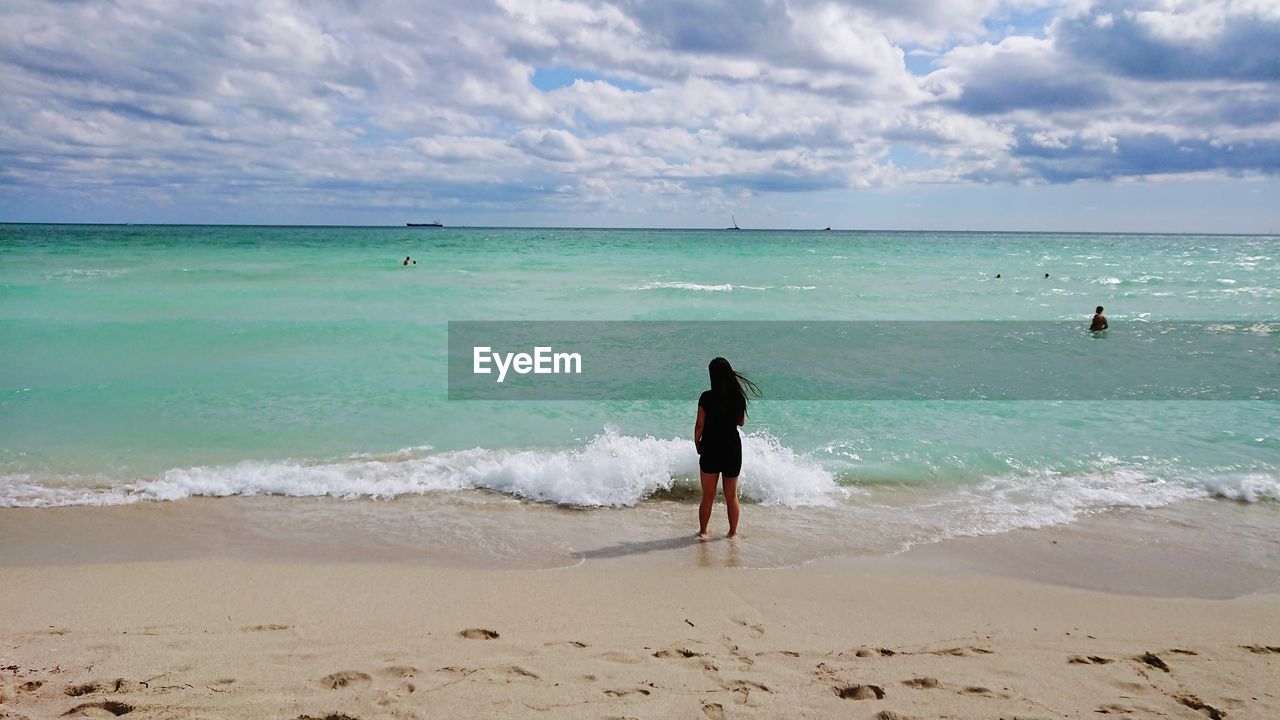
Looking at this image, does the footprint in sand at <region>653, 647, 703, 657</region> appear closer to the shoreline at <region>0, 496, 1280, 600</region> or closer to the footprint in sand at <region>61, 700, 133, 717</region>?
the shoreline at <region>0, 496, 1280, 600</region>

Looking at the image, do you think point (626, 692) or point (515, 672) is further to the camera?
point (515, 672)

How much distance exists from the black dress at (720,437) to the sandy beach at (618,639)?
742 millimetres

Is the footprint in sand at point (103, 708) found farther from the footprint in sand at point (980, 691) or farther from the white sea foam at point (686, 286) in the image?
the white sea foam at point (686, 286)

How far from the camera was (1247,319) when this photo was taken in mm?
23953

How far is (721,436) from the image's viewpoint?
670cm

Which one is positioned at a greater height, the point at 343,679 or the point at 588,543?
the point at 343,679

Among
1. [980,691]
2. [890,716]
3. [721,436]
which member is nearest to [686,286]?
[721,436]

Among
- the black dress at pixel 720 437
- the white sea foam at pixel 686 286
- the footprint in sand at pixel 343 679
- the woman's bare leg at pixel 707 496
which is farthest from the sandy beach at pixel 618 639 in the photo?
the white sea foam at pixel 686 286

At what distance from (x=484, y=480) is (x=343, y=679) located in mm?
4178

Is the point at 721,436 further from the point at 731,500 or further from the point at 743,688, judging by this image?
the point at 743,688

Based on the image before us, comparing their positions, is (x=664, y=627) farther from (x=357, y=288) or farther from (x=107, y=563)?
(x=357, y=288)

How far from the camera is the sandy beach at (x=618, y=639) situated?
12.8 ft

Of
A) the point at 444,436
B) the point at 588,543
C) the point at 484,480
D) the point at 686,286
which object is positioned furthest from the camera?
the point at 686,286

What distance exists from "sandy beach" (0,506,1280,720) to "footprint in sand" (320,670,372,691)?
0.4 inches
